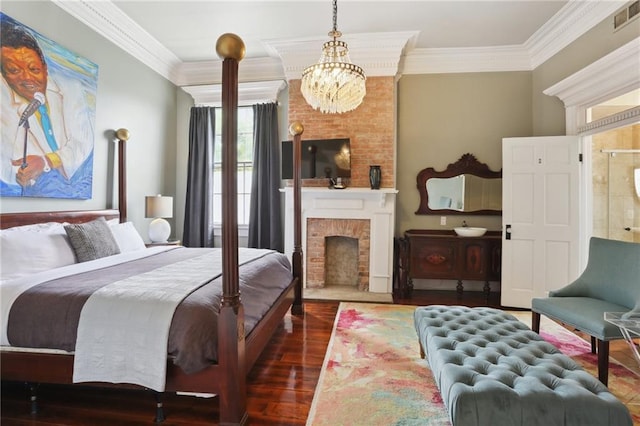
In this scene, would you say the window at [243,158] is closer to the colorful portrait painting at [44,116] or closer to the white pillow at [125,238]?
the white pillow at [125,238]

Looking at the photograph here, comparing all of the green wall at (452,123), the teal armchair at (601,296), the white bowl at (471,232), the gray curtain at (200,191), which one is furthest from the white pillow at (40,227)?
the white bowl at (471,232)

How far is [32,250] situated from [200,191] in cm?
281

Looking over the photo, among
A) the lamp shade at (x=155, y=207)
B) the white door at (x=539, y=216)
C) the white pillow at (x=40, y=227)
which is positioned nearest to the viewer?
the white pillow at (x=40, y=227)

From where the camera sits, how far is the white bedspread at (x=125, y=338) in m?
1.66

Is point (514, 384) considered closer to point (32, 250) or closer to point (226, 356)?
point (226, 356)

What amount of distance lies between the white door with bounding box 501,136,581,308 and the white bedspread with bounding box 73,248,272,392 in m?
3.98

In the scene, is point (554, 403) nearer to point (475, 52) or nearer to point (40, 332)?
point (40, 332)

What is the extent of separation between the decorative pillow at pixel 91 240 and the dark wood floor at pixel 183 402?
3.45ft

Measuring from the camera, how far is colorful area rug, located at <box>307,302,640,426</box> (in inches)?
74.4

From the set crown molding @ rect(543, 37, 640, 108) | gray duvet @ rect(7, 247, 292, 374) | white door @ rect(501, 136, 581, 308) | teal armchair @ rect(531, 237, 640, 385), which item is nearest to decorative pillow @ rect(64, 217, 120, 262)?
gray duvet @ rect(7, 247, 292, 374)

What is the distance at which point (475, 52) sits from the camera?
462 cm

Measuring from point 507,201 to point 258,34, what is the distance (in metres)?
3.93

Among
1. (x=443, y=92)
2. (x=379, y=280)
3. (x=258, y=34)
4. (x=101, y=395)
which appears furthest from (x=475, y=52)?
(x=101, y=395)

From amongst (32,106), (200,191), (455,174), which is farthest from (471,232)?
(32,106)
